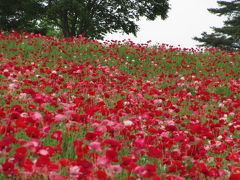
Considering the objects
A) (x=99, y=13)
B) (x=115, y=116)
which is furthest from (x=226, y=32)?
(x=115, y=116)

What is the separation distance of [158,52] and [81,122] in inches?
A: 364

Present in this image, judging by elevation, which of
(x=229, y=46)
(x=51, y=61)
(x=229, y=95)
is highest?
(x=229, y=46)

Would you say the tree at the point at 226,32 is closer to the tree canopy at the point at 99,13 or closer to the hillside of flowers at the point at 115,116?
the tree canopy at the point at 99,13

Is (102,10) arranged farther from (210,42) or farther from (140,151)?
(140,151)

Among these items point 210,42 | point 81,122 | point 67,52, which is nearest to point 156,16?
point 210,42

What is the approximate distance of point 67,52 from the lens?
1009cm

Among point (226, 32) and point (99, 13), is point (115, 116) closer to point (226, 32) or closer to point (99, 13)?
point (99, 13)

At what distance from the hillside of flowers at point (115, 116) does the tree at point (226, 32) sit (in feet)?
46.9

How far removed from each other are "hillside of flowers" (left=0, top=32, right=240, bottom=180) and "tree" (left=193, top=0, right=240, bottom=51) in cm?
1430

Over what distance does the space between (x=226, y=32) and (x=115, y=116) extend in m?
25.3

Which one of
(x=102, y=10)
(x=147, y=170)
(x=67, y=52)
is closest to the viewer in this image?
(x=147, y=170)

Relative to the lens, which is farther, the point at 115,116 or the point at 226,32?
the point at 226,32

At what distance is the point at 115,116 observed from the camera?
9.34ft

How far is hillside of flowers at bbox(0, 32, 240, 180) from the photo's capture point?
6.36 feet
